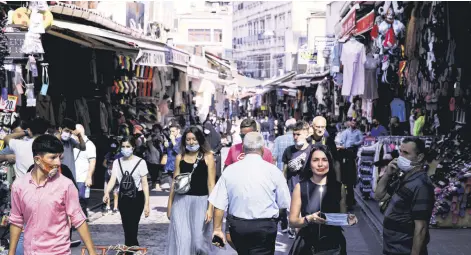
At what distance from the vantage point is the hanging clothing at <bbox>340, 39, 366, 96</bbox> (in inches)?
722

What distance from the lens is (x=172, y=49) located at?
18609 mm

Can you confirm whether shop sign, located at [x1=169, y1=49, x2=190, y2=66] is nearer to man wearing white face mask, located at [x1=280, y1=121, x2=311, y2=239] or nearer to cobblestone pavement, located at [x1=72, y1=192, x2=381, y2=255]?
cobblestone pavement, located at [x1=72, y1=192, x2=381, y2=255]

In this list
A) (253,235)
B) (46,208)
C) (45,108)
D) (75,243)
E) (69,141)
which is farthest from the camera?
(45,108)

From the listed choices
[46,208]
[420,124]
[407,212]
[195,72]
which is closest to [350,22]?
[195,72]

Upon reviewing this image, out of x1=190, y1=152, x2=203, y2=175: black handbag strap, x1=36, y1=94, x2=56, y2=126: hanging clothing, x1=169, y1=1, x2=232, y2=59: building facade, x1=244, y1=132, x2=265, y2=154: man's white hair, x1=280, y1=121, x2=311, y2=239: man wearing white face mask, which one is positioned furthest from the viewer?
x1=169, y1=1, x2=232, y2=59: building facade

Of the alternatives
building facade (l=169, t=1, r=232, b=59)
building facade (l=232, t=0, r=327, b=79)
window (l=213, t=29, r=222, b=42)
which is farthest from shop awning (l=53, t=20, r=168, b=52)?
window (l=213, t=29, r=222, b=42)

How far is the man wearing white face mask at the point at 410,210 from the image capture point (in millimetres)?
6027

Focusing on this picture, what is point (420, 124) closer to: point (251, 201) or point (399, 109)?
point (399, 109)

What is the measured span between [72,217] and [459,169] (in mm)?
7787

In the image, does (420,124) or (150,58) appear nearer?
(150,58)

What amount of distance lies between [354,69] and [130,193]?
33.0ft

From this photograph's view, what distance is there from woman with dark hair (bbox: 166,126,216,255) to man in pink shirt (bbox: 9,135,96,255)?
9.65ft

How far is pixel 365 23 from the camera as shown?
62.6ft

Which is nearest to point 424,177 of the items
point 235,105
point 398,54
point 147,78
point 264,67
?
point 398,54
